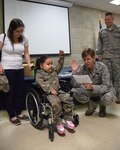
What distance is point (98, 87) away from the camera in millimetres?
2676

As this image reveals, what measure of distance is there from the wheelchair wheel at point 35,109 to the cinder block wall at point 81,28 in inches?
90.1

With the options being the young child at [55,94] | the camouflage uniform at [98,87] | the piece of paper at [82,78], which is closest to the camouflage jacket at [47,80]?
the young child at [55,94]

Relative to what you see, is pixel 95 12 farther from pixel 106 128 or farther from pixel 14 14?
pixel 106 128

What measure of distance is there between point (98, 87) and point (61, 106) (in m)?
0.62

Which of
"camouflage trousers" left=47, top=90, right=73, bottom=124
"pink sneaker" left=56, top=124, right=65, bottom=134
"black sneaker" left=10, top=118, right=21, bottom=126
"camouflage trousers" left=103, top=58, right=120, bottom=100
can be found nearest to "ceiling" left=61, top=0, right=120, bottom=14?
"camouflage trousers" left=103, top=58, right=120, bottom=100

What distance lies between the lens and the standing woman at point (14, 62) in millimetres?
2518

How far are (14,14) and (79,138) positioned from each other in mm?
2838

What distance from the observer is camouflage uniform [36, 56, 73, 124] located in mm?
2273

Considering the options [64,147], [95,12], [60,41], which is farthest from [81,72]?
[95,12]

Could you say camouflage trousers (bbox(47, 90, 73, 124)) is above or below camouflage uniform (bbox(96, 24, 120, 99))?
Result: below

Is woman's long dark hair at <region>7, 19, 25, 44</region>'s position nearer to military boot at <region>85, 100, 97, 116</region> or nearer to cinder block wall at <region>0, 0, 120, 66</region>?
military boot at <region>85, 100, 97, 116</region>

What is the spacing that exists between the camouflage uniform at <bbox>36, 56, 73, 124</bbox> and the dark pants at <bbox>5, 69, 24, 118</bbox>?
31 cm

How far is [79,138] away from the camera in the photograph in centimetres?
218

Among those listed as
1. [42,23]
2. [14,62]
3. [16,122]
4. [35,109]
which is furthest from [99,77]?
[42,23]
